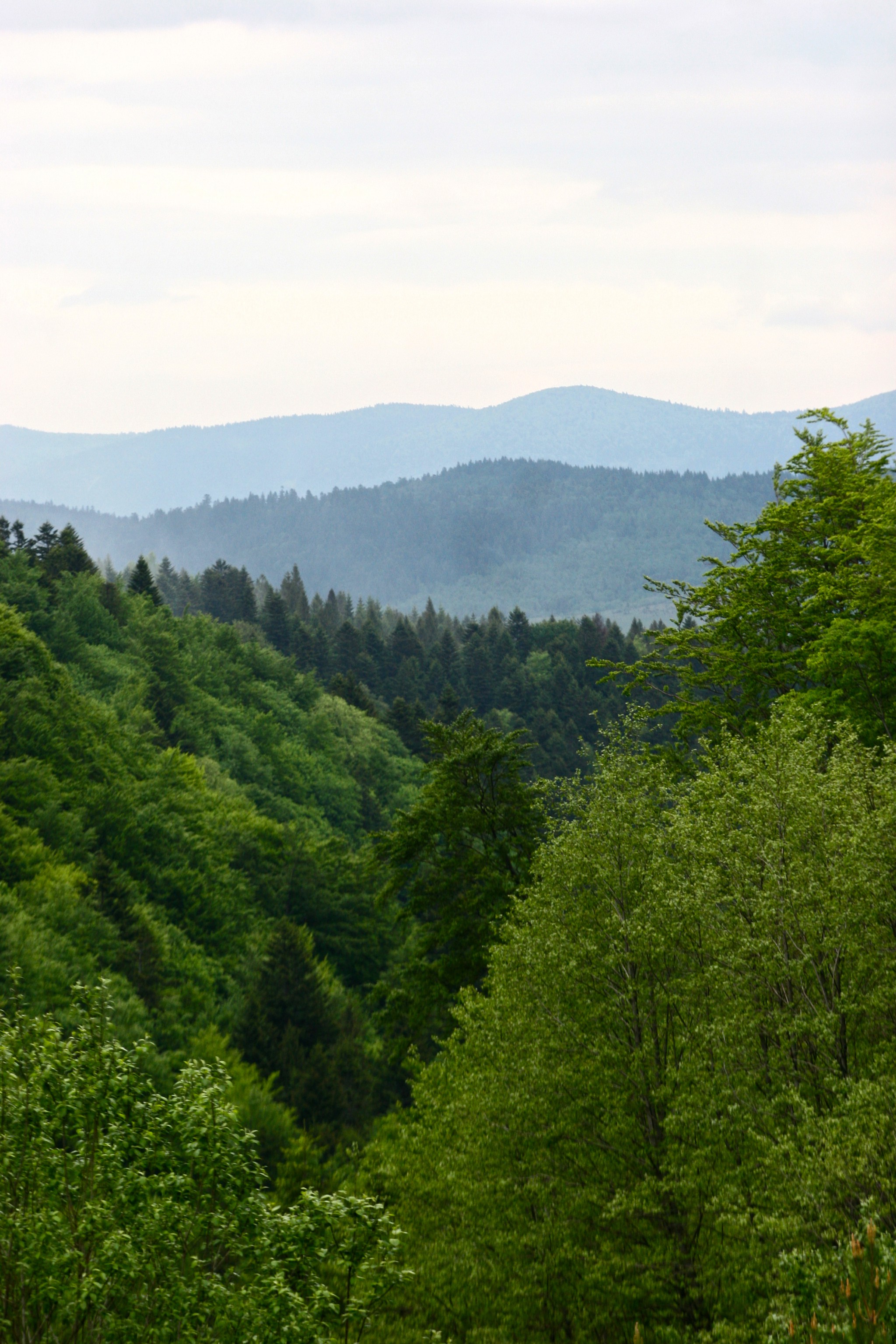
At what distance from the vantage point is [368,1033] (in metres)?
63.6

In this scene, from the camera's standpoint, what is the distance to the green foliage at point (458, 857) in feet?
120

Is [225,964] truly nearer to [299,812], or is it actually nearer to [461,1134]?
[299,812]

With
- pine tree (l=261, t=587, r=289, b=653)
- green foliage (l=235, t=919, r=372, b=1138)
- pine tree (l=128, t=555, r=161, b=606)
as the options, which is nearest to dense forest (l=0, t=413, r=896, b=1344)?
green foliage (l=235, t=919, r=372, b=1138)

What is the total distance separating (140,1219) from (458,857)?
24177 mm

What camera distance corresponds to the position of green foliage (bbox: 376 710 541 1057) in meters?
36.4

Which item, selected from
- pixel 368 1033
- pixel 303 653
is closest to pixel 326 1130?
pixel 368 1033

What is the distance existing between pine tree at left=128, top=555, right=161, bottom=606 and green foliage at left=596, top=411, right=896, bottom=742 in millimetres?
85934

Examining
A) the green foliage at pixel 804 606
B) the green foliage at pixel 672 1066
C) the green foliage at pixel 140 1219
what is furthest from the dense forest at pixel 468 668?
the green foliage at pixel 140 1219

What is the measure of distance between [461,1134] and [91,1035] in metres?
8.36

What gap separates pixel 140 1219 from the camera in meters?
14.5

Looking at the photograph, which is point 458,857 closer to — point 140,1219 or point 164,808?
point 140,1219

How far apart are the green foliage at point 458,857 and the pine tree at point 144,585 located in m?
84.6

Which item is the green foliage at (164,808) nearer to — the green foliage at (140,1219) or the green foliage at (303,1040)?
the green foliage at (303,1040)

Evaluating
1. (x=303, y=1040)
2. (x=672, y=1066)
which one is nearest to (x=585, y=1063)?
(x=672, y=1066)
